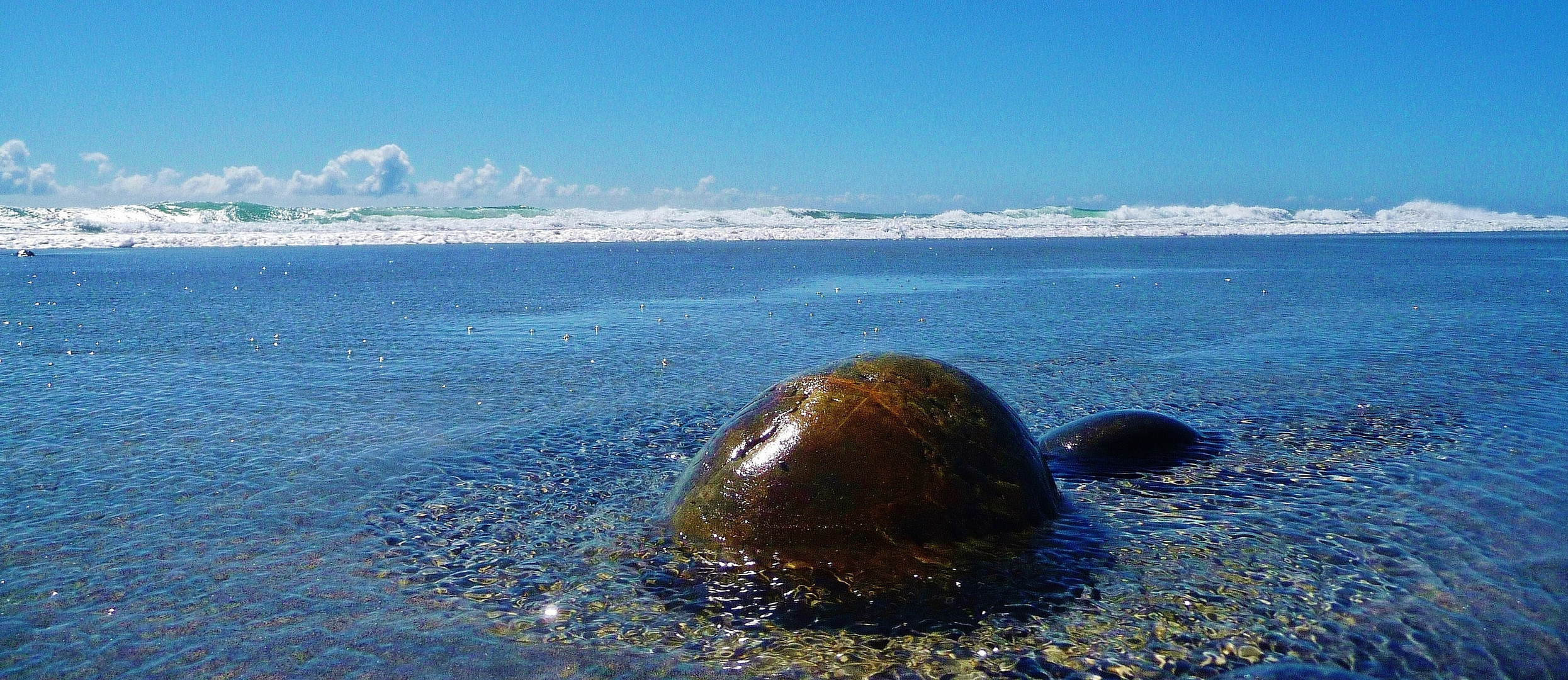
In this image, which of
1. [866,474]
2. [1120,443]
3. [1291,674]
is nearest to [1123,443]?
[1120,443]

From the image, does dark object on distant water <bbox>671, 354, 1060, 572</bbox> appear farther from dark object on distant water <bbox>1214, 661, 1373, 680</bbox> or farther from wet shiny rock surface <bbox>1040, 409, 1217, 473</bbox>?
dark object on distant water <bbox>1214, 661, 1373, 680</bbox>

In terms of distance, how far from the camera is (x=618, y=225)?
332ft

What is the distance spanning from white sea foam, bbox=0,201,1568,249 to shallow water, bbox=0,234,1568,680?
5950 centimetres

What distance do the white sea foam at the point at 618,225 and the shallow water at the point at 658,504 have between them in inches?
2342

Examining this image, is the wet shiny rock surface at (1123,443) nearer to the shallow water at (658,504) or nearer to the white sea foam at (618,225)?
the shallow water at (658,504)

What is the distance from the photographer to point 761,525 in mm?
7512

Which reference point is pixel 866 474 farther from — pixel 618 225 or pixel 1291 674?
pixel 618 225

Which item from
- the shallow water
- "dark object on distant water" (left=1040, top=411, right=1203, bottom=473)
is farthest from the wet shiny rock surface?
the shallow water

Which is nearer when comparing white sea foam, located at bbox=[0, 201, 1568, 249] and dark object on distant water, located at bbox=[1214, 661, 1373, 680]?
dark object on distant water, located at bbox=[1214, 661, 1373, 680]

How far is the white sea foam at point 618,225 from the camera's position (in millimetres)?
77438

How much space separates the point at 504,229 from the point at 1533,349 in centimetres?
8399

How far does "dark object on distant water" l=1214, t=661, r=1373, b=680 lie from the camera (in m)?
5.29

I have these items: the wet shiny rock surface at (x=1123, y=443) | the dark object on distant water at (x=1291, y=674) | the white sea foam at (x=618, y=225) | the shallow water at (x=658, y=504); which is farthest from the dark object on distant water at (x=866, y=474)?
the white sea foam at (x=618, y=225)

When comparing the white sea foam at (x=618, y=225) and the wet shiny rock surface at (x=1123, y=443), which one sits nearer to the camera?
the wet shiny rock surface at (x=1123, y=443)
